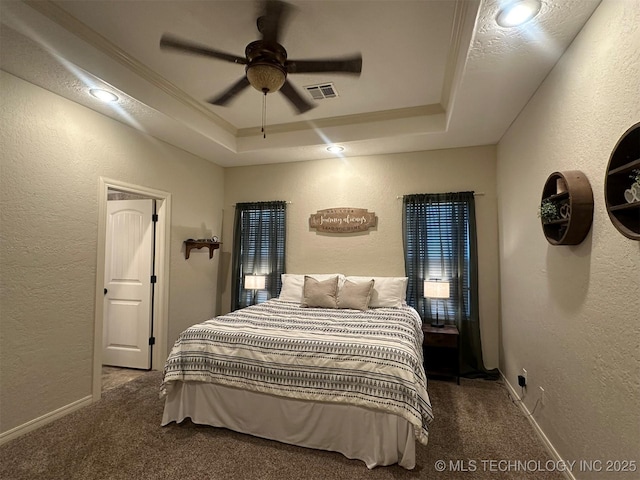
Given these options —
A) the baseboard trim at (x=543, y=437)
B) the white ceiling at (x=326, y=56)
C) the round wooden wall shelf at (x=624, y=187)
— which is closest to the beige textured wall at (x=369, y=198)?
the white ceiling at (x=326, y=56)

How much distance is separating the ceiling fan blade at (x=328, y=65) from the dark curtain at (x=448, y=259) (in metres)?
2.19

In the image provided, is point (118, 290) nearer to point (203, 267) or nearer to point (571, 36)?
point (203, 267)

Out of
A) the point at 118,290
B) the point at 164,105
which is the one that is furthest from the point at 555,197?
the point at 118,290

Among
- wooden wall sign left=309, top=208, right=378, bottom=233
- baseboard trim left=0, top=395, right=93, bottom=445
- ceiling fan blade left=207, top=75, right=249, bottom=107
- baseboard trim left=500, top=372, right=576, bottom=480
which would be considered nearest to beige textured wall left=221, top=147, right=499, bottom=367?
wooden wall sign left=309, top=208, right=378, bottom=233

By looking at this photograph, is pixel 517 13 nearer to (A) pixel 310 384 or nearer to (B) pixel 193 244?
(A) pixel 310 384

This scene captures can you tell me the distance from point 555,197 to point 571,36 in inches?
37.8

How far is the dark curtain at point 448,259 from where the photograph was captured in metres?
3.66

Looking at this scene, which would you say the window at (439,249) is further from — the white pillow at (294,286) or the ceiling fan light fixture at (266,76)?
the ceiling fan light fixture at (266,76)

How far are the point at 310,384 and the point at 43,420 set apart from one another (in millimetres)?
2177

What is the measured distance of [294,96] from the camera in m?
2.56

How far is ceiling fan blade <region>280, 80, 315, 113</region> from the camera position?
240 centimetres

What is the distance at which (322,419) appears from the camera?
2178mm

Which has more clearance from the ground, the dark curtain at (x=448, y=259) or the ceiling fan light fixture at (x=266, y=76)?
the ceiling fan light fixture at (x=266, y=76)

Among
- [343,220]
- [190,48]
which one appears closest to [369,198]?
[343,220]
